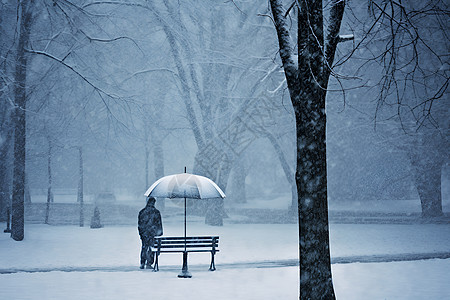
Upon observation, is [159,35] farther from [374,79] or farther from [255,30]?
[374,79]

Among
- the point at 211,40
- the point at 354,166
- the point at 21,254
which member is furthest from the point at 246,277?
the point at 354,166

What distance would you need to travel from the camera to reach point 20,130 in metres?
17.4

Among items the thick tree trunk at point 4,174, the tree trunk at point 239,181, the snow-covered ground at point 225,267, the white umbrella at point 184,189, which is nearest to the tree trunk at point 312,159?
the snow-covered ground at point 225,267

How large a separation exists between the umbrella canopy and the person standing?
3.38ft

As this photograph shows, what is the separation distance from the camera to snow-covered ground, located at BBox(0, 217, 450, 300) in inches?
345

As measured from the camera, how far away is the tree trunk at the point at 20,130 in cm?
1700

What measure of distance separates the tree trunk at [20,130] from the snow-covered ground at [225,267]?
0.71 meters

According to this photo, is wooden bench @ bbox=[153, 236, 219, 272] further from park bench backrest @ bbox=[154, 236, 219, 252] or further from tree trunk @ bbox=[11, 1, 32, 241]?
tree trunk @ bbox=[11, 1, 32, 241]

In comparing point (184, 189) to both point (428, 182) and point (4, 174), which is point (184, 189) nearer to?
point (4, 174)

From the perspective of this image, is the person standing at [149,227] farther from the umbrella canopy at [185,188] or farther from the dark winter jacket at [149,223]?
the umbrella canopy at [185,188]

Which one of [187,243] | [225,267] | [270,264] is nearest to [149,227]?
[187,243]

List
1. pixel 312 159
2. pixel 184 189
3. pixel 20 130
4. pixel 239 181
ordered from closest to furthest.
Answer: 1. pixel 312 159
2. pixel 184 189
3. pixel 20 130
4. pixel 239 181

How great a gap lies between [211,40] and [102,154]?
67.2 feet

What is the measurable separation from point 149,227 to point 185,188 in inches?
68.4
